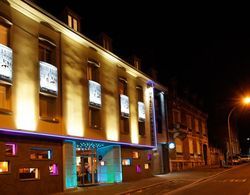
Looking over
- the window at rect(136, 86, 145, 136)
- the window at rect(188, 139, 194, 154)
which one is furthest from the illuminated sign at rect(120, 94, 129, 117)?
the window at rect(188, 139, 194, 154)

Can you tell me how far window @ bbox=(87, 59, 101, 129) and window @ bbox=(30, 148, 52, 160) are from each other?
5017mm

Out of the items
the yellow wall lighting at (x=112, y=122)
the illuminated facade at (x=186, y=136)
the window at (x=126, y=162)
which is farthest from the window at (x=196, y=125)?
the yellow wall lighting at (x=112, y=122)

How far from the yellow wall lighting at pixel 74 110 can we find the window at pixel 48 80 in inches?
49.9

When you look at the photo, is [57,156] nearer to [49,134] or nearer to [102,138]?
[49,134]

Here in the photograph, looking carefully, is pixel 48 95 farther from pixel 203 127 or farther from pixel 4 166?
pixel 203 127

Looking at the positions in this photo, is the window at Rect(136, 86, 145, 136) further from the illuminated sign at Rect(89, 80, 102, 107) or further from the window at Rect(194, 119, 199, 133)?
the window at Rect(194, 119, 199, 133)

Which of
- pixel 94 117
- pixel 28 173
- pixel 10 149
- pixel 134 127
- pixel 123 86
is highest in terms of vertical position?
pixel 123 86

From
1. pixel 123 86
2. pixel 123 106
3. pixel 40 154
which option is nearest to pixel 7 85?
pixel 40 154

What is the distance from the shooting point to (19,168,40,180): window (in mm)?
20031

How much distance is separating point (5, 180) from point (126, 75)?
17.0m

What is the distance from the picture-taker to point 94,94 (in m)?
27.4

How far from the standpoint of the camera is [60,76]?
2378 cm

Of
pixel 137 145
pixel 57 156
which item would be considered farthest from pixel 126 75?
pixel 57 156

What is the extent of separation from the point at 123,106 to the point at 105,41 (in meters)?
5.27
